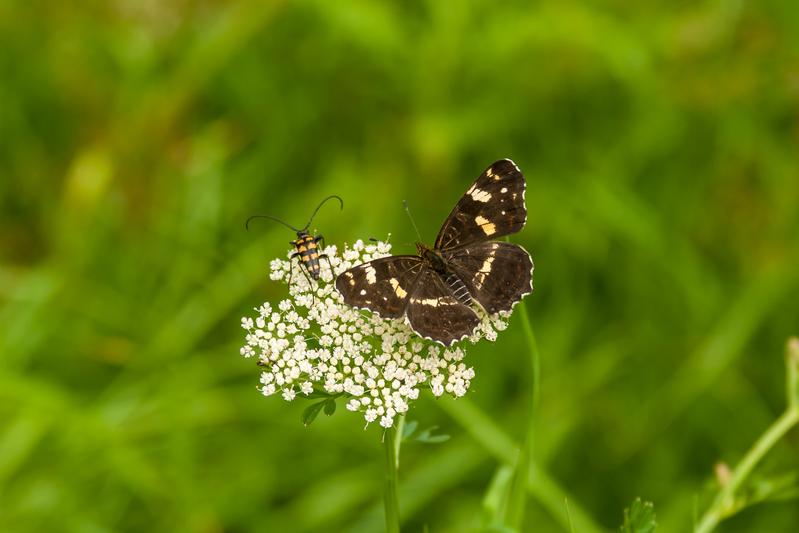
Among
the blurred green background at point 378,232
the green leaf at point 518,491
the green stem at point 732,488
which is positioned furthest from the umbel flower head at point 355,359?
the blurred green background at point 378,232

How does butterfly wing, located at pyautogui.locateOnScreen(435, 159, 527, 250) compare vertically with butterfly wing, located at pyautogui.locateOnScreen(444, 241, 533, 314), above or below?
above

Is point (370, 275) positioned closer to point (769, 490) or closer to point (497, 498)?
point (497, 498)

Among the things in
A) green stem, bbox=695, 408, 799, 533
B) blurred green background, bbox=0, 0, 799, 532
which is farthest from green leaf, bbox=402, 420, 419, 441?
blurred green background, bbox=0, 0, 799, 532

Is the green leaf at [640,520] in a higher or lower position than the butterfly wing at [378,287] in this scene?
lower

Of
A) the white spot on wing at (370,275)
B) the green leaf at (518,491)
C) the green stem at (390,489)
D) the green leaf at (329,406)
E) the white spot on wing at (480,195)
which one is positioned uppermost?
the white spot on wing at (480,195)

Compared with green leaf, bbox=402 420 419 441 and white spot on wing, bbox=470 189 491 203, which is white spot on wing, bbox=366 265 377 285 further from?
white spot on wing, bbox=470 189 491 203

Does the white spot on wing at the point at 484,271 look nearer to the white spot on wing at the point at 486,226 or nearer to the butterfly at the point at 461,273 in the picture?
the butterfly at the point at 461,273

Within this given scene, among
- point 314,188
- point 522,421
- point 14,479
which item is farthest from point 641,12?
point 14,479

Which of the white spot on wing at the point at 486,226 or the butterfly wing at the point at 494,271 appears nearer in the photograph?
the butterfly wing at the point at 494,271
